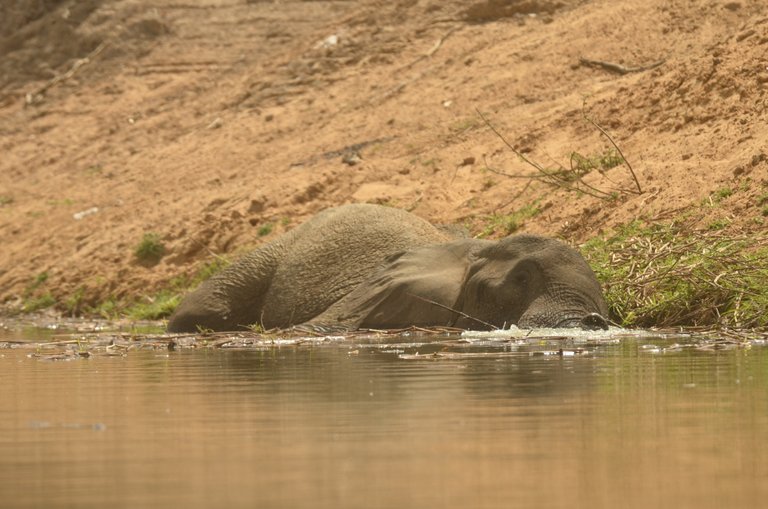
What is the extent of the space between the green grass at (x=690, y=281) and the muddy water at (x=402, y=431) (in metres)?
1.76

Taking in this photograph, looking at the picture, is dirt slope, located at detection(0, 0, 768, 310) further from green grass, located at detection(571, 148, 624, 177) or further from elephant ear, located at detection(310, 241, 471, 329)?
elephant ear, located at detection(310, 241, 471, 329)

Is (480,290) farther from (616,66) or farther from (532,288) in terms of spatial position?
(616,66)

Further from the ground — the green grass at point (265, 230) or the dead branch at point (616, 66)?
the dead branch at point (616, 66)

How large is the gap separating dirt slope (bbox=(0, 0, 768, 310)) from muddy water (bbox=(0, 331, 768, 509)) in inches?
235

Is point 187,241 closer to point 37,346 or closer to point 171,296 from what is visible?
point 171,296

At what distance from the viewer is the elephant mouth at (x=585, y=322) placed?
11266 mm

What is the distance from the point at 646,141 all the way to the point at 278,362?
352 inches

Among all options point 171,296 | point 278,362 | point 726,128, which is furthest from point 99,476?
point 171,296

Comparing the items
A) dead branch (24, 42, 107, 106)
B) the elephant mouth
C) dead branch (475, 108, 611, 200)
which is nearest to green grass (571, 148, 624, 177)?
dead branch (475, 108, 611, 200)

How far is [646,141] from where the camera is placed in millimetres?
17797

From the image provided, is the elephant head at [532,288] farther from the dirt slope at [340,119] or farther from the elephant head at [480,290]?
the dirt slope at [340,119]

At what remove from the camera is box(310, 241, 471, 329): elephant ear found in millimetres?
12781

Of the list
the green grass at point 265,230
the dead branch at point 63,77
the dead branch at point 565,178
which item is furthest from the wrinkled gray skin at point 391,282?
the dead branch at point 63,77

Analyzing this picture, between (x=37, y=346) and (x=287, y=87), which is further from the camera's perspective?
(x=287, y=87)
